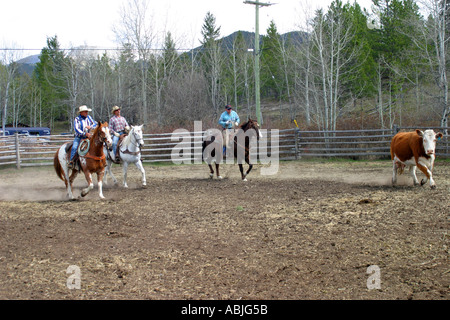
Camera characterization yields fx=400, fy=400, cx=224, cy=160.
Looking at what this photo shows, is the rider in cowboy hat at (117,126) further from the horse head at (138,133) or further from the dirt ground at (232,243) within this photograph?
the dirt ground at (232,243)

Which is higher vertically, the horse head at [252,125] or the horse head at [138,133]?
the horse head at [252,125]

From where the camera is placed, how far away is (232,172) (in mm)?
15820

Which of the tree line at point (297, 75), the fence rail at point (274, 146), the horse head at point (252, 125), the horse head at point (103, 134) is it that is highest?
the tree line at point (297, 75)

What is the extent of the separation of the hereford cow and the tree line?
28.1ft

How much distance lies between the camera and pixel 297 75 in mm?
38844

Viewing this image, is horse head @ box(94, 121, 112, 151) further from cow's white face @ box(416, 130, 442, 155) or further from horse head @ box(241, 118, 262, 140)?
cow's white face @ box(416, 130, 442, 155)

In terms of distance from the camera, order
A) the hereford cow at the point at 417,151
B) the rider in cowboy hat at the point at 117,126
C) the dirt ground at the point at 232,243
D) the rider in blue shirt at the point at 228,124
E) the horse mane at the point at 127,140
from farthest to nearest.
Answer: the rider in blue shirt at the point at 228,124
the rider in cowboy hat at the point at 117,126
the horse mane at the point at 127,140
the hereford cow at the point at 417,151
the dirt ground at the point at 232,243

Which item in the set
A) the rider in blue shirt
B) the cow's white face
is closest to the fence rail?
the rider in blue shirt

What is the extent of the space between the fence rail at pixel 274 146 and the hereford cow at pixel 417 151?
7.48 m

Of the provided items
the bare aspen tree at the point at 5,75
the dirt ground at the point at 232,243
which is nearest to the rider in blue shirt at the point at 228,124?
the dirt ground at the point at 232,243

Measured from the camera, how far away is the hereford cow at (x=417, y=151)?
10.1 m

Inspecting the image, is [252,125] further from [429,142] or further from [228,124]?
[429,142]

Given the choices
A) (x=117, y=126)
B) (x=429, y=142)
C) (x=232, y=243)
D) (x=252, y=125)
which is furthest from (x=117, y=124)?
(x=429, y=142)

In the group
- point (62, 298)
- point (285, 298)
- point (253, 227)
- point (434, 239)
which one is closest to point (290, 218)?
point (253, 227)
